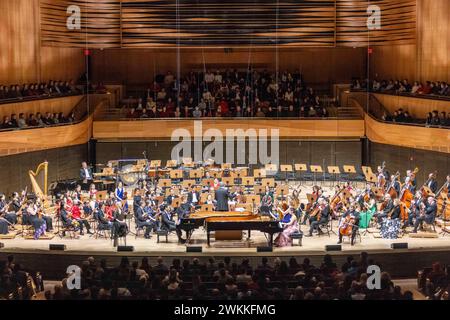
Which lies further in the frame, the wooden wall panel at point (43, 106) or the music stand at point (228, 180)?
the wooden wall panel at point (43, 106)

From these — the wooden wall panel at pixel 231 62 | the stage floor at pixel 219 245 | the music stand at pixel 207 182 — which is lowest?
the stage floor at pixel 219 245

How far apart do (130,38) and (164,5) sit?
151 centimetres

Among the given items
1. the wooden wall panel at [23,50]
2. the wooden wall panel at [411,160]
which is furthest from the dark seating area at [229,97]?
the wooden wall panel at [23,50]

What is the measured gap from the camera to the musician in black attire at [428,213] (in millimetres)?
18047

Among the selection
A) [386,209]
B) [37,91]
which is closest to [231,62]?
[37,91]

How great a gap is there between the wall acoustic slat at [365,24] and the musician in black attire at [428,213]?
8.76 metres

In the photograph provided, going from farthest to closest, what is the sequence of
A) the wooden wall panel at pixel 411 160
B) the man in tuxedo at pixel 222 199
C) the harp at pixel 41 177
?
the wooden wall panel at pixel 411 160 → the harp at pixel 41 177 → the man in tuxedo at pixel 222 199

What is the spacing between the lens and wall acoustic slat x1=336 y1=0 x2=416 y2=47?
25.8m

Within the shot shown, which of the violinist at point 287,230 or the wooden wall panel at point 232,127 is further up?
the wooden wall panel at point 232,127

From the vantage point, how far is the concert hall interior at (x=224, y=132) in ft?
57.5

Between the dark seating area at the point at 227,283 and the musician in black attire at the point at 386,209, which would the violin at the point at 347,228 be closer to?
the musician in black attire at the point at 386,209

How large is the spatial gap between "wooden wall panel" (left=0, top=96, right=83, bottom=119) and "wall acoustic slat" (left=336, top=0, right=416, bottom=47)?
8.57 metres

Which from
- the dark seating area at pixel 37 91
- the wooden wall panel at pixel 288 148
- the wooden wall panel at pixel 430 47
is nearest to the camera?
the dark seating area at pixel 37 91

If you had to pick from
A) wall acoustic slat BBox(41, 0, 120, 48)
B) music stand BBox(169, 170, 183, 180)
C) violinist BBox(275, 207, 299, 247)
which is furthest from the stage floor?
wall acoustic slat BBox(41, 0, 120, 48)
